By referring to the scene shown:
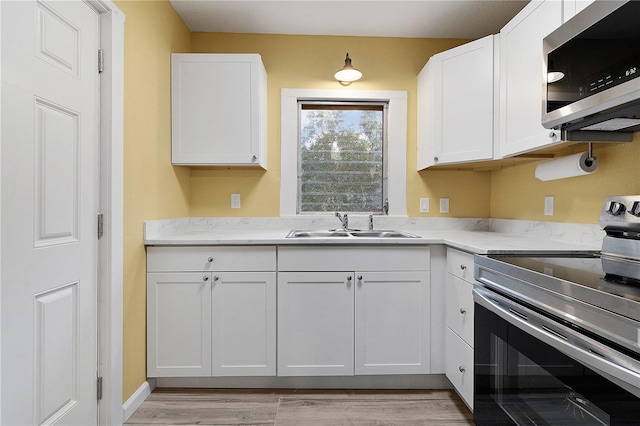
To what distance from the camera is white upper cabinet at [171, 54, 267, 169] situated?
7.48 ft

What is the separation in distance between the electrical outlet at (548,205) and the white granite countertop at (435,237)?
0.07 m

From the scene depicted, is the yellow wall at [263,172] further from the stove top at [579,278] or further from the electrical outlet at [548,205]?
the stove top at [579,278]

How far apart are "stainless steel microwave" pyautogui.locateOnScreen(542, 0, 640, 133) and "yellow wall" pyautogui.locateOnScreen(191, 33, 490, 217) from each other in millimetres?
1278

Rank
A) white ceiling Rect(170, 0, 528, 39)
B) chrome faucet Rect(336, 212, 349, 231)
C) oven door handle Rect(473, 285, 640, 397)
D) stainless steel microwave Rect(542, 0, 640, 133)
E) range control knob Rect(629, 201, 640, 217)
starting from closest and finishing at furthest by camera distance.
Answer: oven door handle Rect(473, 285, 640, 397) → stainless steel microwave Rect(542, 0, 640, 133) → range control knob Rect(629, 201, 640, 217) → white ceiling Rect(170, 0, 528, 39) → chrome faucet Rect(336, 212, 349, 231)

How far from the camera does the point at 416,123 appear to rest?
2.66 metres

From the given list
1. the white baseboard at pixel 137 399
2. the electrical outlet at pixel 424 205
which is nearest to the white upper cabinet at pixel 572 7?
the electrical outlet at pixel 424 205

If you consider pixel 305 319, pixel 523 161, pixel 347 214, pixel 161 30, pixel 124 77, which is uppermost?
pixel 161 30

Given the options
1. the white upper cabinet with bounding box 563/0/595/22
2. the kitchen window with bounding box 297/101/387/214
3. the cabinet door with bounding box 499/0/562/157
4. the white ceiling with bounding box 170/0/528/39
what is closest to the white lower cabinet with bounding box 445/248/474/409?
the cabinet door with bounding box 499/0/562/157

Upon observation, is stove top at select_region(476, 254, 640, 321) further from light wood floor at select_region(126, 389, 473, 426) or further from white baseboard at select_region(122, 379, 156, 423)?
white baseboard at select_region(122, 379, 156, 423)

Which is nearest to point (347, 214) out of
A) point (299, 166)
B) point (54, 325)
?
point (299, 166)

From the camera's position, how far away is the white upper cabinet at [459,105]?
2.07 meters

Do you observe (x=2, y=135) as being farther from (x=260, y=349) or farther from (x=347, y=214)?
(x=347, y=214)

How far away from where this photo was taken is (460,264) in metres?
1.81

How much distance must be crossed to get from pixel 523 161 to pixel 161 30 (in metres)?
2.50
